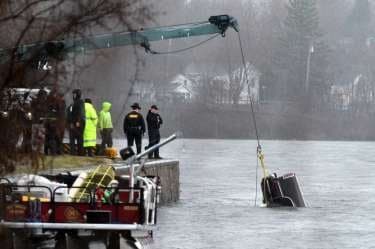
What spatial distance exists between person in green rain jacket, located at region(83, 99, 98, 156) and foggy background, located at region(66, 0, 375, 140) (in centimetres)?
4464

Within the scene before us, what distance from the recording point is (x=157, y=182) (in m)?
19.7

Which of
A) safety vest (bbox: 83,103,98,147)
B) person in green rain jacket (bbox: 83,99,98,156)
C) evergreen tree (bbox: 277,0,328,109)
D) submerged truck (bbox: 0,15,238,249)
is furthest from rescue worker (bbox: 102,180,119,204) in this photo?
evergreen tree (bbox: 277,0,328,109)

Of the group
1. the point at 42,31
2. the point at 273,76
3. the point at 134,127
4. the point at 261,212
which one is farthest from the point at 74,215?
the point at 273,76

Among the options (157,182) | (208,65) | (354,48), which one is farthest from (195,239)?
(354,48)

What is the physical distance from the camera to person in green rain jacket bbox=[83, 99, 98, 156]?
31625 millimetres

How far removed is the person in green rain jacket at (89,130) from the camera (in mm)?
31625

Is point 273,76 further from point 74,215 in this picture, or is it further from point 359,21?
point 74,215

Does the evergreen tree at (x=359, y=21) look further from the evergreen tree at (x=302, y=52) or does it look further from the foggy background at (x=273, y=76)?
the evergreen tree at (x=302, y=52)

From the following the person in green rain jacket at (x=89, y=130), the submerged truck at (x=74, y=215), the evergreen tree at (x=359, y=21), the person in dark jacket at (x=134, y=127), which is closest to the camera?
the submerged truck at (x=74, y=215)

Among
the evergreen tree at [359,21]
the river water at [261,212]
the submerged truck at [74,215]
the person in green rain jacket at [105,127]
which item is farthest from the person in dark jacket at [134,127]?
the evergreen tree at [359,21]

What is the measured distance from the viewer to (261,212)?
102 feet

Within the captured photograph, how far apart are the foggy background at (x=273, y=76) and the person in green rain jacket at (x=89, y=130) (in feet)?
146

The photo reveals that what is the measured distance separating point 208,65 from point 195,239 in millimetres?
76885

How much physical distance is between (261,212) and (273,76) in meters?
79.1
